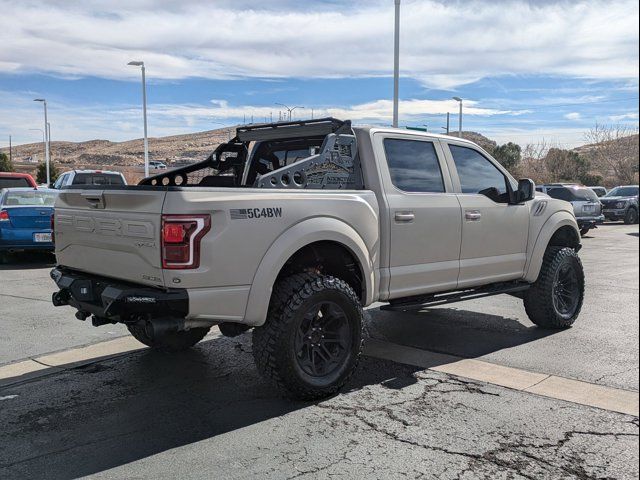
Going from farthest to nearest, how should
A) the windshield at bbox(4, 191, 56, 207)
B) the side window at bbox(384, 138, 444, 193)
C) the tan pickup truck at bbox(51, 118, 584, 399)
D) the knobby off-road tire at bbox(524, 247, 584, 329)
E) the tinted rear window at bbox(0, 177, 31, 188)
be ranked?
the tinted rear window at bbox(0, 177, 31, 188) → the windshield at bbox(4, 191, 56, 207) → the knobby off-road tire at bbox(524, 247, 584, 329) → the side window at bbox(384, 138, 444, 193) → the tan pickup truck at bbox(51, 118, 584, 399)

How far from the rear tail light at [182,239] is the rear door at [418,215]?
5.83ft

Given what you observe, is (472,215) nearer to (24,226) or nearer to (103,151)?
(24,226)

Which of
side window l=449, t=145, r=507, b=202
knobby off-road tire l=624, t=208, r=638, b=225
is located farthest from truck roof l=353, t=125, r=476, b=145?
knobby off-road tire l=624, t=208, r=638, b=225

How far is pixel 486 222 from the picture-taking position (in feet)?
19.6

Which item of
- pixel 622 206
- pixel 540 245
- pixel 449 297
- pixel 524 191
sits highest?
pixel 524 191

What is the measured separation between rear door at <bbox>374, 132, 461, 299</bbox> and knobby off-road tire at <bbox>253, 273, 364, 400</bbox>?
2.18ft

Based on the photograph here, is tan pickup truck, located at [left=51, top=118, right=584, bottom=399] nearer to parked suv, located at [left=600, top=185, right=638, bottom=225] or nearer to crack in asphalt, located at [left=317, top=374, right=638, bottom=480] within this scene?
crack in asphalt, located at [left=317, top=374, right=638, bottom=480]

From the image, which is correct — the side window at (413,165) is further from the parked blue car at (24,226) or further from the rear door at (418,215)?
the parked blue car at (24,226)

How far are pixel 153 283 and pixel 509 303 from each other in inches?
216

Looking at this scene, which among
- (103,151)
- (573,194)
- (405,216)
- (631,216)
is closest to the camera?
(405,216)

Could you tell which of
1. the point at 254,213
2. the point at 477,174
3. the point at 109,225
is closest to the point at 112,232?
the point at 109,225

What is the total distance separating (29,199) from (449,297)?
31.0 feet

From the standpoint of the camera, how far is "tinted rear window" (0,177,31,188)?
15793mm

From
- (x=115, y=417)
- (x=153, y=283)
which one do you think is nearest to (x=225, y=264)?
(x=153, y=283)
